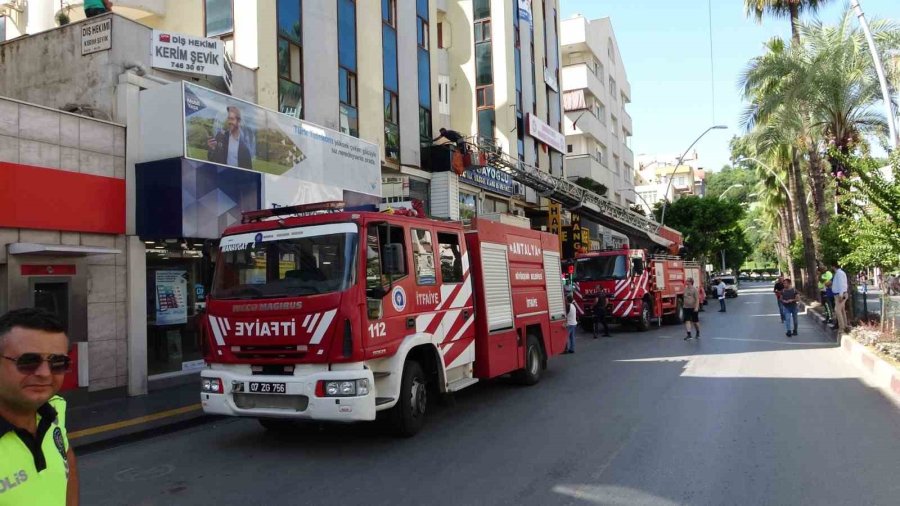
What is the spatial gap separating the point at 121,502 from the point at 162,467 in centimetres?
109

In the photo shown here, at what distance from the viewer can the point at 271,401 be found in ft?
21.7

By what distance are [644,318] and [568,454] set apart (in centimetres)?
1528

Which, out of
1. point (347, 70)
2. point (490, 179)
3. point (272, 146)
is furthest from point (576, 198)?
point (272, 146)

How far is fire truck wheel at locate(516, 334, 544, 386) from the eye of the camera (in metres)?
10.6

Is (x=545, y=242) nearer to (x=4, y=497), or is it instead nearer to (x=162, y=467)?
(x=162, y=467)

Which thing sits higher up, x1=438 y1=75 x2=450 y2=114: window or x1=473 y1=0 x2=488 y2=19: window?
x1=473 y1=0 x2=488 y2=19: window

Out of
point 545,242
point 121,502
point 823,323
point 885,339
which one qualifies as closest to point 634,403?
point 545,242

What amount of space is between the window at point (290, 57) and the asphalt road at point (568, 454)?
27.7 feet

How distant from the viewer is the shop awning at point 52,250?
8914 mm

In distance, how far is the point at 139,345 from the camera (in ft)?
35.1

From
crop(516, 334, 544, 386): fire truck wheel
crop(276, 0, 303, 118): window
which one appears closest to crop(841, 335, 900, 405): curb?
crop(516, 334, 544, 386): fire truck wheel

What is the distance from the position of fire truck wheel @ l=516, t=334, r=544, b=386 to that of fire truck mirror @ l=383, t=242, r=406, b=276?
4.33m

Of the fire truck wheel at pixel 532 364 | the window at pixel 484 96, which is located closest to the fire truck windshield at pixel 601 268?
the window at pixel 484 96

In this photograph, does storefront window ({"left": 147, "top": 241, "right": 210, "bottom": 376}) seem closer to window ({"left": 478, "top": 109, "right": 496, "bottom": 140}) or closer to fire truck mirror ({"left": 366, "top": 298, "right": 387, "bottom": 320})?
fire truck mirror ({"left": 366, "top": 298, "right": 387, "bottom": 320})
